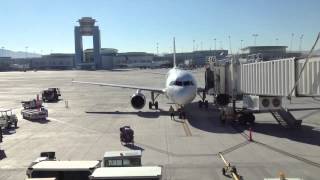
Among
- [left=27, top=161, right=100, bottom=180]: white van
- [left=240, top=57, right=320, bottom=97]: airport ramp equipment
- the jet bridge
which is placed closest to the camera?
[left=27, top=161, right=100, bottom=180]: white van

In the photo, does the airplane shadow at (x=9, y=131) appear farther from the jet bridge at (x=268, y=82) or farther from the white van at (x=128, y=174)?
the white van at (x=128, y=174)

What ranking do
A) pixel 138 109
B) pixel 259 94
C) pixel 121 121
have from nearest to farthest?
1. pixel 259 94
2. pixel 121 121
3. pixel 138 109

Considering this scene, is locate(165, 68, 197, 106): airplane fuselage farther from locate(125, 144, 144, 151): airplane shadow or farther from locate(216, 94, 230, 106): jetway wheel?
locate(125, 144, 144, 151): airplane shadow

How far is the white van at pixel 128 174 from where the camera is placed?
1552 cm

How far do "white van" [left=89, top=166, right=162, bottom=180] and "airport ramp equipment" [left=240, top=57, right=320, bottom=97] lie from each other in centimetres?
904

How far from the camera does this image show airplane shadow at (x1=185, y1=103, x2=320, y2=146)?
107 ft

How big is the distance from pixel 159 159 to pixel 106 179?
1105cm

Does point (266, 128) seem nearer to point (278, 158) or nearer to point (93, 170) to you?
point (278, 158)

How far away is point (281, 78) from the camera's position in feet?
96.5

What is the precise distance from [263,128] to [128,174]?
2301cm

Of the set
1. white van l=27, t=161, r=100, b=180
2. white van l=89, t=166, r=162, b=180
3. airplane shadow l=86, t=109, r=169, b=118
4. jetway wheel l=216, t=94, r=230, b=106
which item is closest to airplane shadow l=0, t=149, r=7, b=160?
white van l=27, t=161, r=100, b=180

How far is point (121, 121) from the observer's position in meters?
42.8

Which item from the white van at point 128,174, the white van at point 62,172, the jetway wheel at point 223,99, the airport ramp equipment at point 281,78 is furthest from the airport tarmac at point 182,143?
the white van at point 128,174

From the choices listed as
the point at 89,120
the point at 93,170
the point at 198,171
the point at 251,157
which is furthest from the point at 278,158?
the point at 89,120
